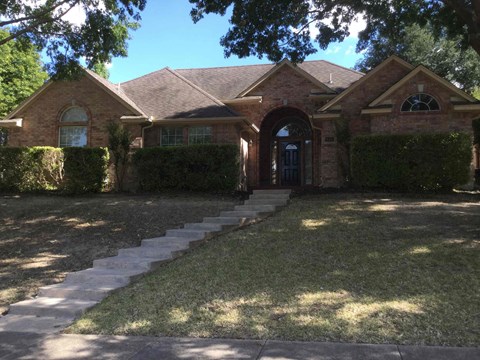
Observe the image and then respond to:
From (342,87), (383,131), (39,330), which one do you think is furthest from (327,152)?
(39,330)

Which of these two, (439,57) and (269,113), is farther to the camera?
(439,57)

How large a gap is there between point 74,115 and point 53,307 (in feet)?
44.6

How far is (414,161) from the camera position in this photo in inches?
520

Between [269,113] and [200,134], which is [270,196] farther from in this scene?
[269,113]

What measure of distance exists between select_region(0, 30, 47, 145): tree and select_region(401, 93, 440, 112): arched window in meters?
21.5

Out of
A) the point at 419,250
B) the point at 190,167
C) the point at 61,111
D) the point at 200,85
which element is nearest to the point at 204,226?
the point at 419,250

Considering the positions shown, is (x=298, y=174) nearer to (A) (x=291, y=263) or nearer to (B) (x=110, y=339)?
(A) (x=291, y=263)

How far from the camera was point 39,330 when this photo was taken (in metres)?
Answer: 5.09

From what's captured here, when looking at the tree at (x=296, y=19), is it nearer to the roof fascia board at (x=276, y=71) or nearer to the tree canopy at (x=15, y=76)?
the roof fascia board at (x=276, y=71)

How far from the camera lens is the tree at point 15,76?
85.0ft

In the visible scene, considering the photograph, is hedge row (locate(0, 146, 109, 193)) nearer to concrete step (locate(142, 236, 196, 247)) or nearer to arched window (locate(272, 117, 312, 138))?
concrete step (locate(142, 236, 196, 247))

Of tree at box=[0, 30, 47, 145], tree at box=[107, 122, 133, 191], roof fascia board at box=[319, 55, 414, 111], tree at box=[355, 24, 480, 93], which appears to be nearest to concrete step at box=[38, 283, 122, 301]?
tree at box=[107, 122, 133, 191]

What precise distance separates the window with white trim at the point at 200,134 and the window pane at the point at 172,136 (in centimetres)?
45

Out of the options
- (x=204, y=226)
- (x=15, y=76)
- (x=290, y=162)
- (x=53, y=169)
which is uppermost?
(x=15, y=76)
